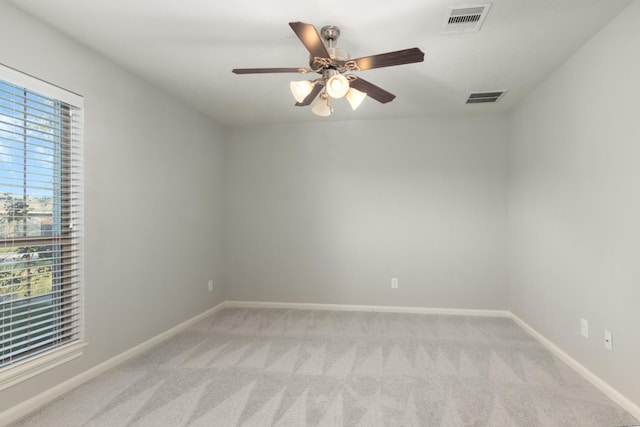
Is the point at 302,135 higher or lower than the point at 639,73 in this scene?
higher

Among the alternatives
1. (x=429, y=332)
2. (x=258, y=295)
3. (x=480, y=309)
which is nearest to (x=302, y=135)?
(x=258, y=295)

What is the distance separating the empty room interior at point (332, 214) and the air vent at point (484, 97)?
6cm

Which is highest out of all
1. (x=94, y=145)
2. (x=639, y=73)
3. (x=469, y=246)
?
(x=639, y=73)

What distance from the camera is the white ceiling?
6.51ft

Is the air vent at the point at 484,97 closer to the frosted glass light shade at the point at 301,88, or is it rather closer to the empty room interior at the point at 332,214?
the empty room interior at the point at 332,214

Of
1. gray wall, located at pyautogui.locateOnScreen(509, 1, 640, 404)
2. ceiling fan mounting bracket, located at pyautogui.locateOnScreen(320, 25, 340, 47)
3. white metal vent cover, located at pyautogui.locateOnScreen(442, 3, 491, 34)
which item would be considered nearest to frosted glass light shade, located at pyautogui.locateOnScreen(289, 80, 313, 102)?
ceiling fan mounting bracket, located at pyautogui.locateOnScreen(320, 25, 340, 47)

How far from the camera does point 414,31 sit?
2232mm

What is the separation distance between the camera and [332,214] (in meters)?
4.31

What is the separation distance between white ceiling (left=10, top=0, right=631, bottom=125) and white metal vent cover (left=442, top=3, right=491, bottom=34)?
0.13ft

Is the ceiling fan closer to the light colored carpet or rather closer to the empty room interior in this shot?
the empty room interior

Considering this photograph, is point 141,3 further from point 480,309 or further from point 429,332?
point 480,309

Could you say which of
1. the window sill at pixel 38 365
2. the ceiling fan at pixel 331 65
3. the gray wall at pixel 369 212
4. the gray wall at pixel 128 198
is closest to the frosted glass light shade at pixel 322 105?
the ceiling fan at pixel 331 65

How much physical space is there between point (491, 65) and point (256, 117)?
2571 millimetres

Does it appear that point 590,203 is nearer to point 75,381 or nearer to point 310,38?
point 310,38
